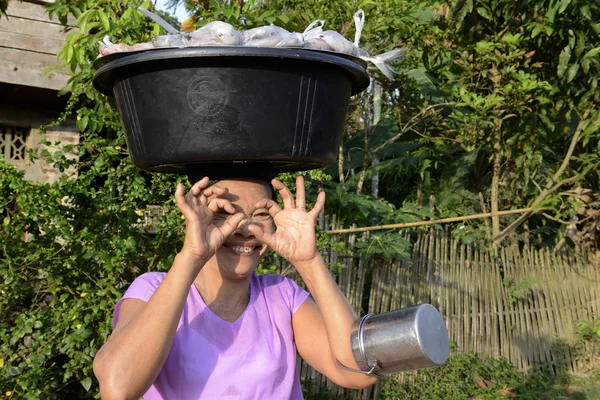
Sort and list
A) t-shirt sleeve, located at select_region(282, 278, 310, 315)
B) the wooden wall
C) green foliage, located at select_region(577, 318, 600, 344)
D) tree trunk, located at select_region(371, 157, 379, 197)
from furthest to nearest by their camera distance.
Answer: green foliage, located at select_region(577, 318, 600, 344), tree trunk, located at select_region(371, 157, 379, 197), the wooden wall, t-shirt sleeve, located at select_region(282, 278, 310, 315)

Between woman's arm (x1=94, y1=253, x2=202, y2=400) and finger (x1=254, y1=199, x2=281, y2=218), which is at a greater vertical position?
finger (x1=254, y1=199, x2=281, y2=218)

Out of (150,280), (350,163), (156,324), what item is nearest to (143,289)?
(150,280)

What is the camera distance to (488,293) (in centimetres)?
721

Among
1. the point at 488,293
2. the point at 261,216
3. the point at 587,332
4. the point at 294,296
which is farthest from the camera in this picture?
the point at 587,332

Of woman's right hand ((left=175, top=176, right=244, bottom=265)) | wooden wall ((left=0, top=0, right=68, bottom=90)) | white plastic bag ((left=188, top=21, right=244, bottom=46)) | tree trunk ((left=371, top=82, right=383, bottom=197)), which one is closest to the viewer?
white plastic bag ((left=188, top=21, right=244, bottom=46))

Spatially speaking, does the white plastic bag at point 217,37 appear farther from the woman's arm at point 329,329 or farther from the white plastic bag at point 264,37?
the woman's arm at point 329,329

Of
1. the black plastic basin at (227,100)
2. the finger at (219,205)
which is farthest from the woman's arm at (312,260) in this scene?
the black plastic basin at (227,100)

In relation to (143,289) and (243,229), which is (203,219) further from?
(143,289)

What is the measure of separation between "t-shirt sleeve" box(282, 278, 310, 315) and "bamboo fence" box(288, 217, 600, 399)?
100 inches

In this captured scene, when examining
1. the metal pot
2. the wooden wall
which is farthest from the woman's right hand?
the wooden wall

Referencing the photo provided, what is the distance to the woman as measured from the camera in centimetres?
186

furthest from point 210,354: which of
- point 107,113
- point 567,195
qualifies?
point 567,195

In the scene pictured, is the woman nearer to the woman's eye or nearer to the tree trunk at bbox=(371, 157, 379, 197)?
the woman's eye

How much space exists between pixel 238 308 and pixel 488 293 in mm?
5520
